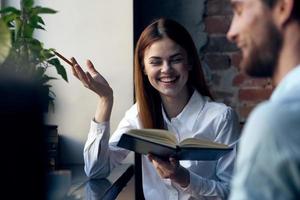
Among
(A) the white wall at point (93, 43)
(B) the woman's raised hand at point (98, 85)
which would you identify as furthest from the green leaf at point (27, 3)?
(A) the white wall at point (93, 43)

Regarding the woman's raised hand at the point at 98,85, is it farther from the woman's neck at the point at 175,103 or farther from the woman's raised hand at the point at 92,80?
the woman's neck at the point at 175,103

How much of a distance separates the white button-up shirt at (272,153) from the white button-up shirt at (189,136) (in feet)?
3.62

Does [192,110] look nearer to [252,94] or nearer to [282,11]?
[252,94]

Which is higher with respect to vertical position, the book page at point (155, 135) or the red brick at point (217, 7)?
the red brick at point (217, 7)

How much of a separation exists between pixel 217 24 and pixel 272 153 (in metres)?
1.98

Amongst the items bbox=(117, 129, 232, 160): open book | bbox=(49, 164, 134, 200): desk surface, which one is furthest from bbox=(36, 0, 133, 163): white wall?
bbox=(117, 129, 232, 160): open book

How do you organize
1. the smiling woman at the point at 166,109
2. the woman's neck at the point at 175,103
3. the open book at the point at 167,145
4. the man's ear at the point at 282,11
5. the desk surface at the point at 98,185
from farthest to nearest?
the woman's neck at the point at 175,103 < the smiling woman at the point at 166,109 < the desk surface at the point at 98,185 < the open book at the point at 167,145 < the man's ear at the point at 282,11

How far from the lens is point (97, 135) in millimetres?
1873

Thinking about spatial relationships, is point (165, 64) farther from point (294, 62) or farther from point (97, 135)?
point (294, 62)

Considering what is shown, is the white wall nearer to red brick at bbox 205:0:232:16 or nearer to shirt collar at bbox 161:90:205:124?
red brick at bbox 205:0:232:16

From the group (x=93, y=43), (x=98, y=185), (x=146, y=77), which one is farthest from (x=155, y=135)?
(x=93, y=43)

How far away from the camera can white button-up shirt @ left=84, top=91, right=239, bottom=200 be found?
1797mm

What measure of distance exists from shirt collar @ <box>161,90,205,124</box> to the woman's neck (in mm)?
18

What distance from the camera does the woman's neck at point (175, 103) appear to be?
193 centimetres
